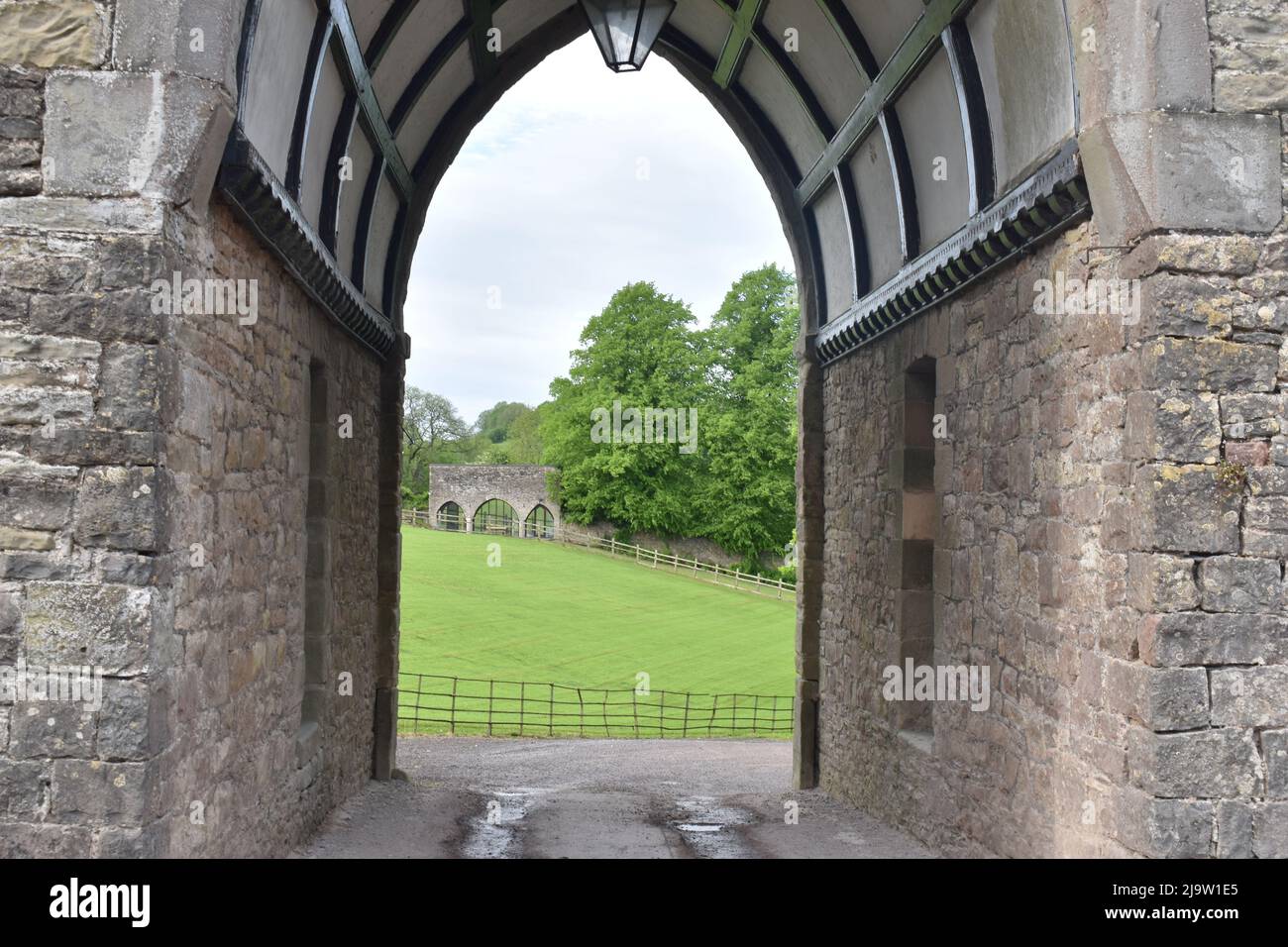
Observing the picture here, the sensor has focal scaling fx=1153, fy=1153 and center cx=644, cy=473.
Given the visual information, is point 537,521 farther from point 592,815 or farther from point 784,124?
point 592,815

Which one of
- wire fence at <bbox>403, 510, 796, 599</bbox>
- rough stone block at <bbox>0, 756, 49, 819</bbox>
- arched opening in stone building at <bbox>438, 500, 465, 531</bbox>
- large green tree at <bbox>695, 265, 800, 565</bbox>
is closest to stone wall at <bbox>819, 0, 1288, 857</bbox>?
rough stone block at <bbox>0, 756, 49, 819</bbox>

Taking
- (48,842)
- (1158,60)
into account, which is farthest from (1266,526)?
(48,842)

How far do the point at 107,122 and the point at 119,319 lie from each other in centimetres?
74

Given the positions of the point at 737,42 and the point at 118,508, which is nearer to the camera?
the point at 118,508

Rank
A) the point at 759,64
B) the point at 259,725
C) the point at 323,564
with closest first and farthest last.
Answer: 1. the point at 259,725
2. the point at 323,564
3. the point at 759,64

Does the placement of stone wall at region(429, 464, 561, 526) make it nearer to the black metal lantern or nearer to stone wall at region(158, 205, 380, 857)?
stone wall at region(158, 205, 380, 857)

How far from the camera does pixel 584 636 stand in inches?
1042

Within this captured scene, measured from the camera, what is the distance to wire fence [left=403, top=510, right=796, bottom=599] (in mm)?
33219

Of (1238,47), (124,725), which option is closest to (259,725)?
(124,725)

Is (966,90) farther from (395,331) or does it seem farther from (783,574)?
(783,574)

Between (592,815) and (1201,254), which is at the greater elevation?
(1201,254)

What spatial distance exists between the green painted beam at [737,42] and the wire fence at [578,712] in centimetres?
1002

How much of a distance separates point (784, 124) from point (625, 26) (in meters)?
3.55

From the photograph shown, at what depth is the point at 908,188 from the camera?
25.2ft
